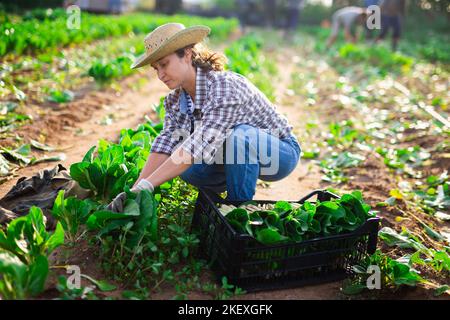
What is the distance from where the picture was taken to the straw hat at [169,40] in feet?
8.26

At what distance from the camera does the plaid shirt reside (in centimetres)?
257

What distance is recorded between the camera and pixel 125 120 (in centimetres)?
560

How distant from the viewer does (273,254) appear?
91.8 inches

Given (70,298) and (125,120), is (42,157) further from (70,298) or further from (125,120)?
(70,298)

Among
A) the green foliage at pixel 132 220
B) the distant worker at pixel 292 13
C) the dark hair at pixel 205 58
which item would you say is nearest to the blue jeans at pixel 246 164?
the dark hair at pixel 205 58

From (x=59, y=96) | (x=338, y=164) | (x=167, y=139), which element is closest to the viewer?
(x=167, y=139)

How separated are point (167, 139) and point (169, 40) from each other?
24.9 inches

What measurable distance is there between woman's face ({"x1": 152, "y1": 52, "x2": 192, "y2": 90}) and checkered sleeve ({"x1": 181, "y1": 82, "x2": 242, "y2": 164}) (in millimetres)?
202

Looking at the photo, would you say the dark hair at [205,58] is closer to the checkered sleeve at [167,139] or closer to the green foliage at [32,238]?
the checkered sleeve at [167,139]

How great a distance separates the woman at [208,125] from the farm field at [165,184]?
240 millimetres

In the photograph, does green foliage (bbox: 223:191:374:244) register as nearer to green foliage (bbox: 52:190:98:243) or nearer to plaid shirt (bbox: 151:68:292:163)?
plaid shirt (bbox: 151:68:292:163)

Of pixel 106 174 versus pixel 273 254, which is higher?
pixel 106 174

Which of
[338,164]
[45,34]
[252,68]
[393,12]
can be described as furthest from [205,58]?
[393,12]

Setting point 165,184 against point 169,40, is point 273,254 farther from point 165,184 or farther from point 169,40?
point 169,40
